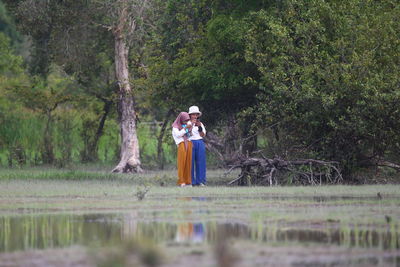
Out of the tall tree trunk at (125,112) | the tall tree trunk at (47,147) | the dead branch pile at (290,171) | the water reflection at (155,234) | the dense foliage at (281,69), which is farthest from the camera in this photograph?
the tall tree trunk at (47,147)

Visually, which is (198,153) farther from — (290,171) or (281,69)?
(281,69)

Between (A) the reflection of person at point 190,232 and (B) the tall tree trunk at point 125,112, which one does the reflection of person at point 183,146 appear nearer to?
(B) the tall tree trunk at point 125,112

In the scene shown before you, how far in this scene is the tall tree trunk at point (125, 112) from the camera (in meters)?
32.2

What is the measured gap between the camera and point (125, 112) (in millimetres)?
32594

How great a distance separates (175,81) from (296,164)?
559 centimetres

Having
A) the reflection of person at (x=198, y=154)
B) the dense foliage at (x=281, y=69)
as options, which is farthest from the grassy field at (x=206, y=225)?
the dense foliage at (x=281, y=69)

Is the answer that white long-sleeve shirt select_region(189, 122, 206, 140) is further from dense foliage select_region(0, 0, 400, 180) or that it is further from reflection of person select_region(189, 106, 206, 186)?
dense foliage select_region(0, 0, 400, 180)

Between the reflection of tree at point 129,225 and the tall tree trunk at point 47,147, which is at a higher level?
the tall tree trunk at point 47,147

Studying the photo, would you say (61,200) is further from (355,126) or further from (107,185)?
(355,126)

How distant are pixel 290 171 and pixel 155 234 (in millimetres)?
11722

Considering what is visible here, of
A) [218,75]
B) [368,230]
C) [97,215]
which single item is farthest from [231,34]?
[368,230]

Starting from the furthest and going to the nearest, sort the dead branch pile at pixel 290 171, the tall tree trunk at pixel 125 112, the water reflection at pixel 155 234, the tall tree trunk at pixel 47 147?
1. the tall tree trunk at pixel 47 147
2. the tall tree trunk at pixel 125 112
3. the dead branch pile at pixel 290 171
4. the water reflection at pixel 155 234

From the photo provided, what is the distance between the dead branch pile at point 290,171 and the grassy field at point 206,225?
1879mm

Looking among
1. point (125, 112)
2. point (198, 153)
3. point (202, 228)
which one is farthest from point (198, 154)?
point (202, 228)
